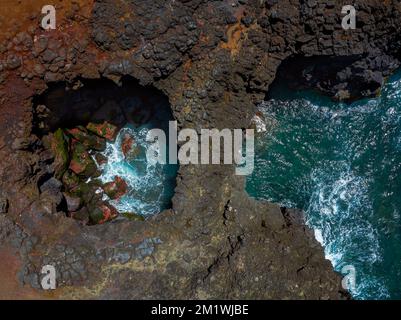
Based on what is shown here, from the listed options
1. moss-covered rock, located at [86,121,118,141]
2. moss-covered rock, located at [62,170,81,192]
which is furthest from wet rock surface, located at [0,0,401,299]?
moss-covered rock, located at [86,121,118,141]

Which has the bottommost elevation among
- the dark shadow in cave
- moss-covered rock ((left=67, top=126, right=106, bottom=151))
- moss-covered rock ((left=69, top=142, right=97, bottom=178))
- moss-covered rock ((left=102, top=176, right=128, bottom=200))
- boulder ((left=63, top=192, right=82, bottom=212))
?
boulder ((left=63, top=192, right=82, bottom=212))

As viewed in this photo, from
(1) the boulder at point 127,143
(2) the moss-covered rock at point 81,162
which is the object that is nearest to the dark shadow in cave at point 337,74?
(1) the boulder at point 127,143

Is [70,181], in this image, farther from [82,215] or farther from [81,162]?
[82,215]

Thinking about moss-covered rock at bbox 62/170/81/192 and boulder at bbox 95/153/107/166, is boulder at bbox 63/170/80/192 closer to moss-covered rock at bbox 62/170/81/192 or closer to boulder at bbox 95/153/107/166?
moss-covered rock at bbox 62/170/81/192

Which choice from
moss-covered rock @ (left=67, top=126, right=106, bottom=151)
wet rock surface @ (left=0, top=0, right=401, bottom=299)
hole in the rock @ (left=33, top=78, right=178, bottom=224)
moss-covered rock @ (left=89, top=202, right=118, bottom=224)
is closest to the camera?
wet rock surface @ (left=0, top=0, right=401, bottom=299)

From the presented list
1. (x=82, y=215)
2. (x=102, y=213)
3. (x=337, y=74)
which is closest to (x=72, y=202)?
(x=82, y=215)

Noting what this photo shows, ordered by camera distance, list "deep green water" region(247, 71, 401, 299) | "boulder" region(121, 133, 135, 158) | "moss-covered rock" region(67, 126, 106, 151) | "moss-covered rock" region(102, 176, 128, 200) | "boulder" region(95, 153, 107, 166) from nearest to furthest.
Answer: "deep green water" region(247, 71, 401, 299)
"moss-covered rock" region(67, 126, 106, 151)
"moss-covered rock" region(102, 176, 128, 200)
"boulder" region(95, 153, 107, 166)
"boulder" region(121, 133, 135, 158)

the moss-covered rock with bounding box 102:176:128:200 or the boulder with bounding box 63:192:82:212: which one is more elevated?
the moss-covered rock with bounding box 102:176:128:200

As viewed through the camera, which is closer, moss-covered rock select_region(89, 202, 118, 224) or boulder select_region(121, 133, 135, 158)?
moss-covered rock select_region(89, 202, 118, 224)
